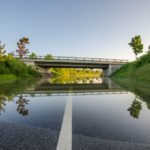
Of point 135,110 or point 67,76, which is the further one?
point 67,76

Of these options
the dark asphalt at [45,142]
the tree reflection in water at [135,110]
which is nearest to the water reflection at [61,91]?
the tree reflection in water at [135,110]

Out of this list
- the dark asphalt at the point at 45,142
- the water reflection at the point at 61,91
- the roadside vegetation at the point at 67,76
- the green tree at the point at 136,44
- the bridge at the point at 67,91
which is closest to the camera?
the dark asphalt at the point at 45,142

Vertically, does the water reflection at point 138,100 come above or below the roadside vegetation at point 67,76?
below

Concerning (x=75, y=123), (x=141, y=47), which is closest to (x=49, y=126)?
(x=75, y=123)

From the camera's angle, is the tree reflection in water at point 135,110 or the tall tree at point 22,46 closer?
the tree reflection in water at point 135,110

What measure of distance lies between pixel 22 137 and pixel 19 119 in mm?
1671

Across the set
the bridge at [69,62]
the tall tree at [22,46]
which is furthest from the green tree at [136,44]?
the tall tree at [22,46]

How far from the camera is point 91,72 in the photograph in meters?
192

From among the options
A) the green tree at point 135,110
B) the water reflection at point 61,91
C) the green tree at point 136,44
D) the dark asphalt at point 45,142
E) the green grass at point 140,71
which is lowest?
the dark asphalt at point 45,142

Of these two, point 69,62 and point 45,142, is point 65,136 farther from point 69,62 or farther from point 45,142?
point 69,62

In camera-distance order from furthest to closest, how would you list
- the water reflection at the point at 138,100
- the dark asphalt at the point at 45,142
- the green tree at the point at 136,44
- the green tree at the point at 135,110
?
1. the green tree at the point at 136,44
2. the water reflection at the point at 138,100
3. the green tree at the point at 135,110
4. the dark asphalt at the point at 45,142

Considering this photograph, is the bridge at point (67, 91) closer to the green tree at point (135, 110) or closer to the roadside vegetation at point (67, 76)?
the green tree at point (135, 110)

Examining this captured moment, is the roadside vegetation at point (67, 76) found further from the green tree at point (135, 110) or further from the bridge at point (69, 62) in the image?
Answer: the green tree at point (135, 110)

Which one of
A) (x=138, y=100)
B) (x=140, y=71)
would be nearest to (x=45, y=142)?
(x=138, y=100)
